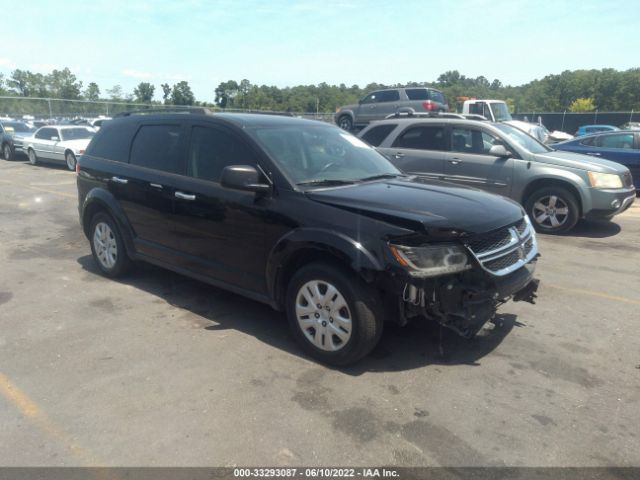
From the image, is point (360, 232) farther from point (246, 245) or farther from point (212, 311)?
point (212, 311)

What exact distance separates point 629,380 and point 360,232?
2185mm

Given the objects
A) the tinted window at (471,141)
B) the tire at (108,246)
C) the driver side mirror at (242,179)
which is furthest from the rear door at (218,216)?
the tinted window at (471,141)

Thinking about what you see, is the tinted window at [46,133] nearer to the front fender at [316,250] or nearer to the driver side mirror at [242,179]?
the driver side mirror at [242,179]

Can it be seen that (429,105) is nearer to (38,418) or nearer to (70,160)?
(70,160)

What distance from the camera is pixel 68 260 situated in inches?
269

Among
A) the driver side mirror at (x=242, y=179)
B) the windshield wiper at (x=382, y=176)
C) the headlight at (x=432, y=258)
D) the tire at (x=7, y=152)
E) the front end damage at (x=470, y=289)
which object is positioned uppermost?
the driver side mirror at (x=242, y=179)

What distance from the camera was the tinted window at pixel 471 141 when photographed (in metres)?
8.75

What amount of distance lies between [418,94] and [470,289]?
1752 centimetres

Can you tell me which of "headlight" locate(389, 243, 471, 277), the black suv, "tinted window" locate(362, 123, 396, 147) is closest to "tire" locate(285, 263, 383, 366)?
the black suv

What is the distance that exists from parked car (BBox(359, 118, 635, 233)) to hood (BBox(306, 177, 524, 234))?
436 cm

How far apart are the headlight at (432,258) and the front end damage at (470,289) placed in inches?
1.6

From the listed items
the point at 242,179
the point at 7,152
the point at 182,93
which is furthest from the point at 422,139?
the point at 182,93

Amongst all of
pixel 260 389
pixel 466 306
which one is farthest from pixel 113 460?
pixel 466 306

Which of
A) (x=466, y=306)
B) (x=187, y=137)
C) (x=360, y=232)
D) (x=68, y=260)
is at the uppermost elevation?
(x=187, y=137)
